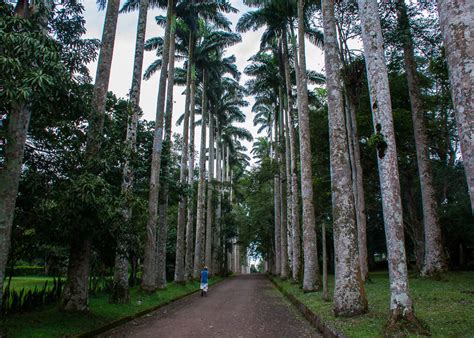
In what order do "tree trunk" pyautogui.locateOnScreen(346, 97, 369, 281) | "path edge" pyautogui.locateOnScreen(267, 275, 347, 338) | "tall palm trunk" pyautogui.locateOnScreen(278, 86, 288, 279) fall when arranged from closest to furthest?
"path edge" pyautogui.locateOnScreen(267, 275, 347, 338) → "tree trunk" pyautogui.locateOnScreen(346, 97, 369, 281) → "tall palm trunk" pyautogui.locateOnScreen(278, 86, 288, 279)

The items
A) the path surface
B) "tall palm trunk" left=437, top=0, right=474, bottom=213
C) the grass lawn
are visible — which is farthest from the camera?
the path surface

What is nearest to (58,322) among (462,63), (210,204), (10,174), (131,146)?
(10,174)

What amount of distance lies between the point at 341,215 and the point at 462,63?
5.76 metres

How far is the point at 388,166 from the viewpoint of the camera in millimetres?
6723

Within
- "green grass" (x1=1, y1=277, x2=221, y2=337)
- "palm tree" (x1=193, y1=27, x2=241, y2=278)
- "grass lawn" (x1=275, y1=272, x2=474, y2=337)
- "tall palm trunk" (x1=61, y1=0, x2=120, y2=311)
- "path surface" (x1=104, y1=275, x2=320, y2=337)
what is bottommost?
"path surface" (x1=104, y1=275, x2=320, y2=337)

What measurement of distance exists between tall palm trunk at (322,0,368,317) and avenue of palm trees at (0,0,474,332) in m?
0.03

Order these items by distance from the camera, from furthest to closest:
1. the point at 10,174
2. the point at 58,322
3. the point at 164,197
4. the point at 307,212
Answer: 1. the point at 164,197
2. the point at 307,212
3. the point at 58,322
4. the point at 10,174

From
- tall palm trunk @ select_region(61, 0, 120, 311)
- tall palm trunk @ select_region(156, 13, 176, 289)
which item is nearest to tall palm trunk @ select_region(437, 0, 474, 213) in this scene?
tall palm trunk @ select_region(61, 0, 120, 311)

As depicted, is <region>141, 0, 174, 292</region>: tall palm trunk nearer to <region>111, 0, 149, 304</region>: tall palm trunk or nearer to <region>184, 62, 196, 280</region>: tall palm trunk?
<region>111, 0, 149, 304</region>: tall palm trunk

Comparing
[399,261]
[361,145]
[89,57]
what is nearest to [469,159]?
[399,261]

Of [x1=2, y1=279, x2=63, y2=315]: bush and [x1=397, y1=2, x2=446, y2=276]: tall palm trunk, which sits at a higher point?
[x1=397, y1=2, x2=446, y2=276]: tall palm trunk

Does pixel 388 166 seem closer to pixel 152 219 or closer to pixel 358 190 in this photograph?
pixel 152 219

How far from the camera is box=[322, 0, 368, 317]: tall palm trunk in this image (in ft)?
26.9

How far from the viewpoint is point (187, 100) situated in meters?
24.0
